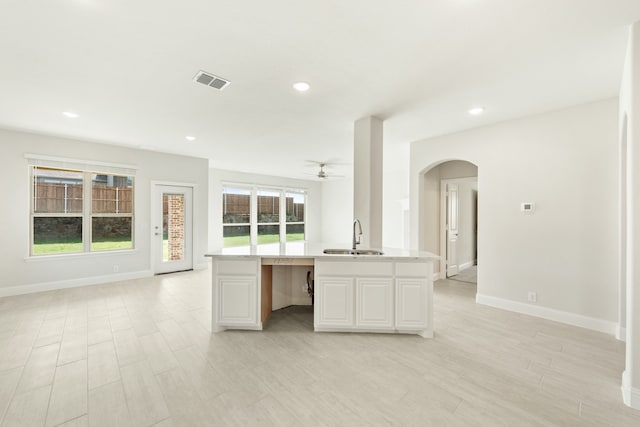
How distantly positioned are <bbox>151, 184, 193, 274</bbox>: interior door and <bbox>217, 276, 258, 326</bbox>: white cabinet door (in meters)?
3.76

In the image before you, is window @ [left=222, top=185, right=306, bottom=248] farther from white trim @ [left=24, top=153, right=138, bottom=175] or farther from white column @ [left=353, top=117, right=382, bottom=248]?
white column @ [left=353, top=117, right=382, bottom=248]

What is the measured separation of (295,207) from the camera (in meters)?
10.2

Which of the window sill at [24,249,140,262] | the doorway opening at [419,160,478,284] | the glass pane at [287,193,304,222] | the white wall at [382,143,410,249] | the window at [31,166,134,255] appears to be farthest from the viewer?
the glass pane at [287,193,304,222]

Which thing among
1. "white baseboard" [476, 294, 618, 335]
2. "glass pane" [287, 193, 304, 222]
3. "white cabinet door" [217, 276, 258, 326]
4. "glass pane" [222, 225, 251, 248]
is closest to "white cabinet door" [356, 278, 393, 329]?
"white cabinet door" [217, 276, 258, 326]

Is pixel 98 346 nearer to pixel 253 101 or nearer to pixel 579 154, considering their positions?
pixel 253 101

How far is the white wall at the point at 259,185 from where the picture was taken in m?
7.92

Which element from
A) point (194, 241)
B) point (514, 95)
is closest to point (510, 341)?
point (514, 95)

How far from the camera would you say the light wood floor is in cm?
182

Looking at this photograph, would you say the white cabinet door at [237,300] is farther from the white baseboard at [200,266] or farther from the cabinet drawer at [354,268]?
the white baseboard at [200,266]

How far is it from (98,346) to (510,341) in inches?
169

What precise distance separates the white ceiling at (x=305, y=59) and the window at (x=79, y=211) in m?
1.13

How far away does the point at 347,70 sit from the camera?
2574mm

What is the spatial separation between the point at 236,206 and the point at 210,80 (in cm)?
604

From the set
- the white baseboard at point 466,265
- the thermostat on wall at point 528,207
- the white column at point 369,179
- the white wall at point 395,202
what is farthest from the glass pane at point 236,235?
Result: the thermostat on wall at point 528,207
